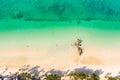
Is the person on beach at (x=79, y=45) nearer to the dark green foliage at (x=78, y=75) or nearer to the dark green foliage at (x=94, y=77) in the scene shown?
the dark green foliage at (x=78, y=75)

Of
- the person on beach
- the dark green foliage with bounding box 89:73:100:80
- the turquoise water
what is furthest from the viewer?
the turquoise water

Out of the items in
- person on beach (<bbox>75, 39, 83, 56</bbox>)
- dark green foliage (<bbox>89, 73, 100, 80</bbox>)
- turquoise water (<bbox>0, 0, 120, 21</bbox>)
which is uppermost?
turquoise water (<bbox>0, 0, 120, 21</bbox>)

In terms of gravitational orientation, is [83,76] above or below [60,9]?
below

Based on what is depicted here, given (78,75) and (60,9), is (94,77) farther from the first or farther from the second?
(60,9)

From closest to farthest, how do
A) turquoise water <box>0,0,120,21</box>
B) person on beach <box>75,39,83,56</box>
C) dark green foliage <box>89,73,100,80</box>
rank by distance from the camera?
dark green foliage <box>89,73,100,80</box>
person on beach <box>75,39,83,56</box>
turquoise water <box>0,0,120,21</box>

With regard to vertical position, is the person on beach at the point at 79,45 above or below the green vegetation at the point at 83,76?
above

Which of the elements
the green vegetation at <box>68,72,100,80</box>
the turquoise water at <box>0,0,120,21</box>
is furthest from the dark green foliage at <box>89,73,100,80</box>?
the turquoise water at <box>0,0,120,21</box>

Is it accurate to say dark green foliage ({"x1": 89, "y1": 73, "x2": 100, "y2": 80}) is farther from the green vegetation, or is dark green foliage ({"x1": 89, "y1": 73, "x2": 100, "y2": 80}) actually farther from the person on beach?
the person on beach

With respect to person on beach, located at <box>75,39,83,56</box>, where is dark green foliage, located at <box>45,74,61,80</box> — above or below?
below

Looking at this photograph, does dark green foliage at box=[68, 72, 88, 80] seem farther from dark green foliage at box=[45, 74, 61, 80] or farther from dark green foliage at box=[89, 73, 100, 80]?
dark green foliage at box=[45, 74, 61, 80]

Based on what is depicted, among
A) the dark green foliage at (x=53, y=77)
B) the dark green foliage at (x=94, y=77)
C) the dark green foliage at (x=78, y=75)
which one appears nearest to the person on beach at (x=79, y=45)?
the dark green foliage at (x=78, y=75)

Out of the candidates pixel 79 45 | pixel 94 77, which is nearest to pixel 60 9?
pixel 79 45

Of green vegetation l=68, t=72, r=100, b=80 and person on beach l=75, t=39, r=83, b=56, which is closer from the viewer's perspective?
green vegetation l=68, t=72, r=100, b=80

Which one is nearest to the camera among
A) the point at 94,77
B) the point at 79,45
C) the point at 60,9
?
the point at 94,77
